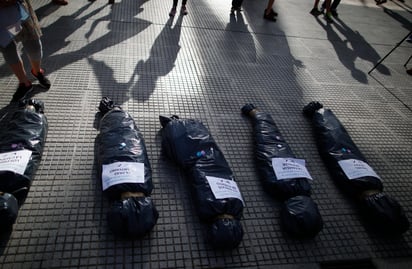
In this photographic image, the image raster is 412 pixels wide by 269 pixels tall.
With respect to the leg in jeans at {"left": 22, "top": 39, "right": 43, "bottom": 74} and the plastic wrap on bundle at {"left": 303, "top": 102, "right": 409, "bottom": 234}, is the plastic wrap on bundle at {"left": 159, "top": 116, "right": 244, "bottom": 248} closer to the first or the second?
the plastic wrap on bundle at {"left": 303, "top": 102, "right": 409, "bottom": 234}

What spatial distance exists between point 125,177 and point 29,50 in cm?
200

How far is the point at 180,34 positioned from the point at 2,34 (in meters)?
2.88

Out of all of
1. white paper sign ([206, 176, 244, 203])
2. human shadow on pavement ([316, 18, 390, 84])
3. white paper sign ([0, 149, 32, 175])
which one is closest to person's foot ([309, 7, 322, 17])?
human shadow on pavement ([316, 18, 390, 84])

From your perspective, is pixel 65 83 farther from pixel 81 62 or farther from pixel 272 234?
pixel 272 234

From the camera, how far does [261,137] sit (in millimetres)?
2768

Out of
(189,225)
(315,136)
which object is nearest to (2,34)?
(189,225)

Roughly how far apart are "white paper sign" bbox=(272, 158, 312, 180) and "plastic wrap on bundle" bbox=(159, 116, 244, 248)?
43 centimetres

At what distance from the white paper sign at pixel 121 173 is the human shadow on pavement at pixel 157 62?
48.7 inches

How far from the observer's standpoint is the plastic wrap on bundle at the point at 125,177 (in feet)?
6.03

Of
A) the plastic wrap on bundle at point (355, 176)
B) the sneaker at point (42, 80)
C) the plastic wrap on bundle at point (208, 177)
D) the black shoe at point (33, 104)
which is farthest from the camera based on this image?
the sneaker at point (42, 80)

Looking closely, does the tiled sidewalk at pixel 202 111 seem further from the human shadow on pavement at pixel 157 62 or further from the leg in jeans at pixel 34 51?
the leg in jeans at pixel 34 51

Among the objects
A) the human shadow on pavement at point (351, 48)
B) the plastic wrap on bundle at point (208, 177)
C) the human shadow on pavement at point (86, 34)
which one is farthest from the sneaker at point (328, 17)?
the plastic wrap on bundle at point (208, 177)

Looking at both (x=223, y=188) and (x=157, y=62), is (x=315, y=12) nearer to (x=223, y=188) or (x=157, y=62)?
(x=157, y=62)

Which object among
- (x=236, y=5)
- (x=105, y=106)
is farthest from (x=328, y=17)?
(x=105, y=106)
